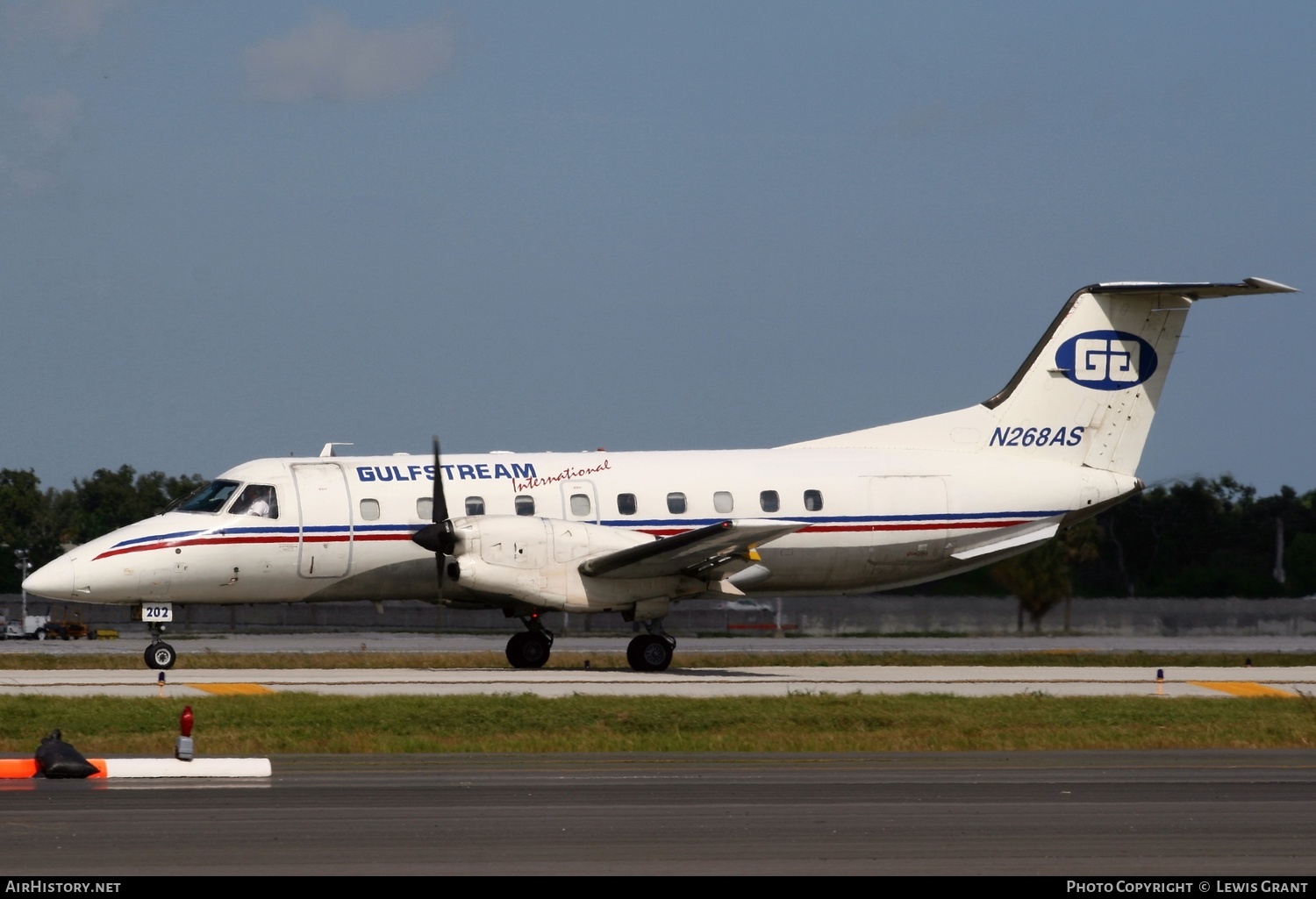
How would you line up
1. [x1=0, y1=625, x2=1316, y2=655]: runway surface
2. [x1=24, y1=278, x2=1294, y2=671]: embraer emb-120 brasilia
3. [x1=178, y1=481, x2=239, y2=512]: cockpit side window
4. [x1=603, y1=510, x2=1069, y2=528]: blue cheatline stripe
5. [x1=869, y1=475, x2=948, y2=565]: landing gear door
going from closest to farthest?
[x1=24, y1=278, x2=1294, y2=671]: embraer emb-120 brasilia < [x1=178, y1=481, x2=239, y2=512]: cockpit side window < [x1=603, y1=510, x2=1069, y2=528]: blue cheatline stripe < [x1=869, y1=475, x2=948, y2=565]: landing gear door < [x1=0, y1=625, x2=1316, y2=655]: runway surface

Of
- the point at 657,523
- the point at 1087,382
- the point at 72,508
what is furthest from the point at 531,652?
the point at 72,508

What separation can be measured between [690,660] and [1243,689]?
1148 centimetres

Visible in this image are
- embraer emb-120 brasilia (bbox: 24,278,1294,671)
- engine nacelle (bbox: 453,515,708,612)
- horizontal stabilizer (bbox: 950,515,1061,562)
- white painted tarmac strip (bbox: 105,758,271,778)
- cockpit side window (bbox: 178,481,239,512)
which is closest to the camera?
white painted tarmac strip (bbox: 105,758,271,778)

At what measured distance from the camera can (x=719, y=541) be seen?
2589cm

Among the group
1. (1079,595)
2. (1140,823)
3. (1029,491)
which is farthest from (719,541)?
(1079,595)

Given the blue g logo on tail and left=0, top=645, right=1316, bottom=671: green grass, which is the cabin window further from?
the blue g logo on tail

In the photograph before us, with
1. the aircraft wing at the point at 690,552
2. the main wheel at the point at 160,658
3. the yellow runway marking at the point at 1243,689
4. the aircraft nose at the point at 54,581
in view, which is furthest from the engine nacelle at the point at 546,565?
the yellow runway marking at the point at 1243,689

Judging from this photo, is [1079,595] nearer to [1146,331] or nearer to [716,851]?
[1146,331]

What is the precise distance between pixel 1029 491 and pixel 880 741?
1221 cm

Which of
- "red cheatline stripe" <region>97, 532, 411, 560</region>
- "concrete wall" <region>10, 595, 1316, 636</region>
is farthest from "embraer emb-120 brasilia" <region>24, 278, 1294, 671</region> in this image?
"concrete wall" <region>10, 595, 1316, 636</region>

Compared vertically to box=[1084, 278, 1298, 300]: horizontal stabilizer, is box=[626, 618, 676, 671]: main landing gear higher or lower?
lower

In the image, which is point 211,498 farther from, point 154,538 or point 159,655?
point 159,655

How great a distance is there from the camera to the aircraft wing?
25453 mm

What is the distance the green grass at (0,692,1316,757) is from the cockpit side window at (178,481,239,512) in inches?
238
